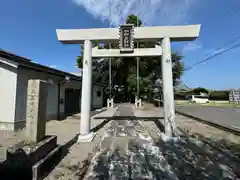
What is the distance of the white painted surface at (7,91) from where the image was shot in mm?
7477

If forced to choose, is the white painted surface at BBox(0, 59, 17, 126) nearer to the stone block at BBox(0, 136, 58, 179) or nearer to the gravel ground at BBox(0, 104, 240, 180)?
the gravel ground at BBox(0, 104, 240, 180)

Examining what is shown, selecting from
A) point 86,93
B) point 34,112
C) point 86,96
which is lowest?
point 34,112

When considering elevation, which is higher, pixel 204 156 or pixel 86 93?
pixel 86 93

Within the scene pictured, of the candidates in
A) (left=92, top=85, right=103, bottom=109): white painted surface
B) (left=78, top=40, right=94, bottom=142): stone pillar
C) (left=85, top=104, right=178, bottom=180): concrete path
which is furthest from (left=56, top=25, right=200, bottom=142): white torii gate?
(left=92, top=85, right=103, bottom=109): white painted surface

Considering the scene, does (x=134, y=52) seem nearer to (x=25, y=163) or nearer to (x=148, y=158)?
(x=148, y=158)

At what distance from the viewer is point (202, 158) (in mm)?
4457

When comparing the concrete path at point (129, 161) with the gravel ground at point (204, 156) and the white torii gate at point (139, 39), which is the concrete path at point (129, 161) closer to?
the gravel ground at point (204, 156)

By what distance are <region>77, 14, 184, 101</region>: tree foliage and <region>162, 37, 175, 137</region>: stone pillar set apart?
1433 cm

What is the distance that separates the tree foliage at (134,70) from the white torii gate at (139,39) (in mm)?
14146

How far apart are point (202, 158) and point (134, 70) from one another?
20.9 metres

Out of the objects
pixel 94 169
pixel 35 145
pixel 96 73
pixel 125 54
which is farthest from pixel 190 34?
pixel 96 73

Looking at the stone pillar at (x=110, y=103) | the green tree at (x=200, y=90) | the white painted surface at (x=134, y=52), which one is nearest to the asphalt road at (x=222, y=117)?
the white painted surface at (x=134, y=52)

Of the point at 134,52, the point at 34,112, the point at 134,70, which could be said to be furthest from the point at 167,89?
the point at 134,70

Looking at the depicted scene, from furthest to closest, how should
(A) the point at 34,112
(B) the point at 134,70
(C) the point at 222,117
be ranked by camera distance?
(B) the point at 134,70
(C) the point at 222,117
(A) the point at 34,112
